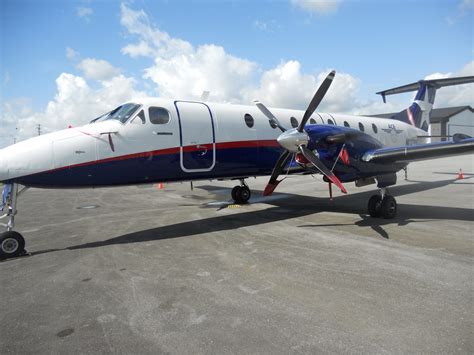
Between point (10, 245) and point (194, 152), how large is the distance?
495cm

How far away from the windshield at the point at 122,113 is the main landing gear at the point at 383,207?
769 centimetres

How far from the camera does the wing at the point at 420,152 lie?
901cm

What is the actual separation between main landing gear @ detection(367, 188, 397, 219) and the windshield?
769 centimetres

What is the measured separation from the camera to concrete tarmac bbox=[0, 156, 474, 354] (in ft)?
11.9

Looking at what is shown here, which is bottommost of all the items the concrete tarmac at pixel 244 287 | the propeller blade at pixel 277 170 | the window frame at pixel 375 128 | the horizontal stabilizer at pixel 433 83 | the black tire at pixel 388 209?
the concrete tarmac at pixel 244 287

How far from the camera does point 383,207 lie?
9938mm

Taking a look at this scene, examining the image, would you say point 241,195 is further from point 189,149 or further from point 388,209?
point 388,209

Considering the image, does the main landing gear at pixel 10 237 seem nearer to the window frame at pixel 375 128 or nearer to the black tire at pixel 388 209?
the black tire at pixel 388 209

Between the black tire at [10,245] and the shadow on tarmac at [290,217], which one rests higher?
the black tire at [10,245]

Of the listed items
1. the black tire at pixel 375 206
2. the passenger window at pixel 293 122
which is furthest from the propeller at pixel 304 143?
the passenger window at pixel 293 122

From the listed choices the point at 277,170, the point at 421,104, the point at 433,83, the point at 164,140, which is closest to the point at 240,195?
the point at 277,170

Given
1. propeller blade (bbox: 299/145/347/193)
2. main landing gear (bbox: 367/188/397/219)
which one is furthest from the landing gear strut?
main landing gear (bbox: 367/188/397/219)

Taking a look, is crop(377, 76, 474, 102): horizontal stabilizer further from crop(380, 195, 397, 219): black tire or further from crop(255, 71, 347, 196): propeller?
crop(255, 71, 347, 196): propeller

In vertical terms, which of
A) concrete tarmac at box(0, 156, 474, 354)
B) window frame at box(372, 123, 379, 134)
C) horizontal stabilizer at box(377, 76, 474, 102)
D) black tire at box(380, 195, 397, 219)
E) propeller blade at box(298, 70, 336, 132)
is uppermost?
horizontal stabilizer at box(377, 76, 474, 102)
